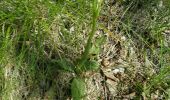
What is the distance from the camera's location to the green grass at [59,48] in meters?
2.26

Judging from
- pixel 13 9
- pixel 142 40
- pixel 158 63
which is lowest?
pixel 158 63

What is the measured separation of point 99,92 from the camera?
236 centimetres

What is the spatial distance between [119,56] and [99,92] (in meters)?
0.32

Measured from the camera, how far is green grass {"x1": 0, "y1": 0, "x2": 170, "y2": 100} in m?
2.26

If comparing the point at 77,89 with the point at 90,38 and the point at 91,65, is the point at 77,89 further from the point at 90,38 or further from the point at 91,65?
the point at 90,38

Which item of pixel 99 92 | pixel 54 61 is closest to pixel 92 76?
pixel 99 92

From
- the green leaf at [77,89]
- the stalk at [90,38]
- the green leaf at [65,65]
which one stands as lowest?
the green leaf at [77,89]

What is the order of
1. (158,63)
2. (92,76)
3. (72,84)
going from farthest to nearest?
(158,63)
(92,76)
(72,84)

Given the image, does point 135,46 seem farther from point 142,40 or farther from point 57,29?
point 57,29

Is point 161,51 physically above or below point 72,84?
above

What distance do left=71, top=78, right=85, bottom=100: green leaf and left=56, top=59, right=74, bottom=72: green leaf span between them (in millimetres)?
78

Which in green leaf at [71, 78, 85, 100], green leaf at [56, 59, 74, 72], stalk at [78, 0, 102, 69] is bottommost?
green leaf at [71, 78, 85, 100]

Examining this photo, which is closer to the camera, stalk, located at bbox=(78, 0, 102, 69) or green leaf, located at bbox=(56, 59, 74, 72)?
stalk, located at bbox=(78, 0, 102, 69)

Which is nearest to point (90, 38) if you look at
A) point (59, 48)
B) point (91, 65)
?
point (91, 65)
